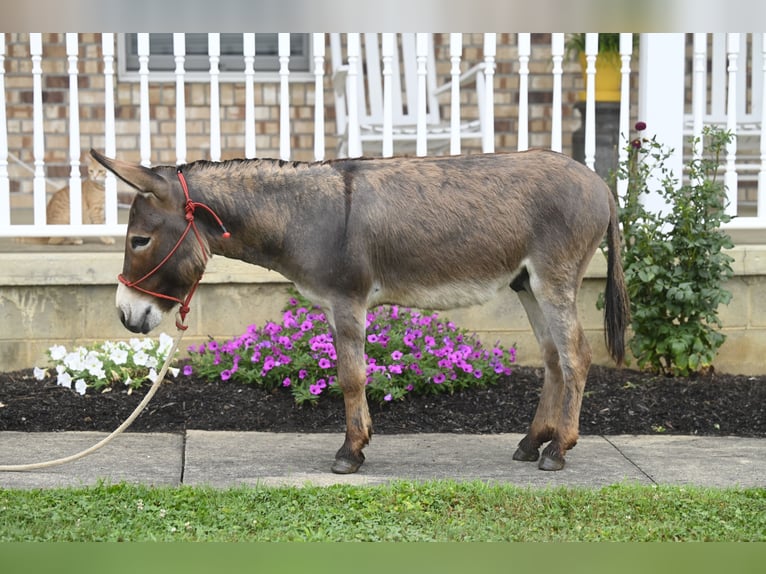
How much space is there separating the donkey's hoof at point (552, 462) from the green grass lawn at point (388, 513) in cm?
38

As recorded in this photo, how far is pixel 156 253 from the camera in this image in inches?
160

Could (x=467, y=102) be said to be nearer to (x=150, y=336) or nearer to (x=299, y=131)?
(x=299, y=131)

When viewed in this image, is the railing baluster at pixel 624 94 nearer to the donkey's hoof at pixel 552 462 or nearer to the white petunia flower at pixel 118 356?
the donkey's hoof at pixel 552 462

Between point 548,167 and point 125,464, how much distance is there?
2.25m

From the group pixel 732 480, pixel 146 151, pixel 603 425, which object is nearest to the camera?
pixel 732 480

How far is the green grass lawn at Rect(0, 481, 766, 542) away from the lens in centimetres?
338

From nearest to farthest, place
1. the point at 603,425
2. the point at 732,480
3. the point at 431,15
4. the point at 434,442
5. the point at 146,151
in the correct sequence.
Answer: the point at 431,15 → the point at 732,480 → the point at 434,442 → the point at 603,425 → the point at 146,151

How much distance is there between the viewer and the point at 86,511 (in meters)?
3.61

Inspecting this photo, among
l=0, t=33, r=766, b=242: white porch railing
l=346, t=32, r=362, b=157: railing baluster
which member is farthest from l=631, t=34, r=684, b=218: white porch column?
l=346, t=32, r=362, b=157: railing baluster

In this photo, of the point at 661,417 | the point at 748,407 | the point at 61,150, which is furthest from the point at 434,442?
the point at 61,150

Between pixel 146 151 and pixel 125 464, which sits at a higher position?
pixel 146 151

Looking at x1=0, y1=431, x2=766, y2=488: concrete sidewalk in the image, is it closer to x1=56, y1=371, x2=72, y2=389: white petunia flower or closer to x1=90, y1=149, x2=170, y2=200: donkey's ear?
x1=56, y1=371, x2=72, y2=389: white petunia flower

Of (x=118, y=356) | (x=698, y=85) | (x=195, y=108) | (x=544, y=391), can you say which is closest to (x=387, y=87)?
(x=698, y=85)

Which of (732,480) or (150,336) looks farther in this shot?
(150,336)
